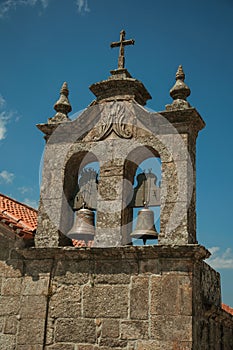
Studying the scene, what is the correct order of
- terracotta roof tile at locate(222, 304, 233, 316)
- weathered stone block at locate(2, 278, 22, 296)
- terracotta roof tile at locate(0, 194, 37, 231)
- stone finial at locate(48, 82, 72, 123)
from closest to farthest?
weathered stone block at locate(2, 278, 22, 296)
terracotta roof tile at locate(0, 194, 37, 231)
stone finial at locate(48, 82, 72, 123)
terracotta roof tile at locate(222, 304, 233, 316)

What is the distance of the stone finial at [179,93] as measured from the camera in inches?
220

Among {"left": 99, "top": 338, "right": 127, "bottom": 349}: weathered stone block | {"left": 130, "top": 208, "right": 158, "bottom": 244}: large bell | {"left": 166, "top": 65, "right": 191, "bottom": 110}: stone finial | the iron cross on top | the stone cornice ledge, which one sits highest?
the iron cross on top

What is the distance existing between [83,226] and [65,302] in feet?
3.05

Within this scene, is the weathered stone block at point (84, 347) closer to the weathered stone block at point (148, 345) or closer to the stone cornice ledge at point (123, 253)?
the weathered stone block at point (148, 345)

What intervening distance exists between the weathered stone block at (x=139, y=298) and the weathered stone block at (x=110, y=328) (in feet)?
0.68

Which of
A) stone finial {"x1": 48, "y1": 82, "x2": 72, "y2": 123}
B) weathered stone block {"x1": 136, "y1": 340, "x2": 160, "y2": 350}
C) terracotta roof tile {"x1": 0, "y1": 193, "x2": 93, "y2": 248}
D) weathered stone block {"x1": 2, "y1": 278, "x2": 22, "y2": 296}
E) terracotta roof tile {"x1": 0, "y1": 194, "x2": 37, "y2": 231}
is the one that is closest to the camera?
weathered stone block {"x1": 136, "y1": 340, "x2": 160, "y2": 350}

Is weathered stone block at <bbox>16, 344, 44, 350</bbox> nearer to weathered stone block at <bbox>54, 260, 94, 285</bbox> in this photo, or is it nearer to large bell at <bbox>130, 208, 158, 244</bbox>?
weathered stone block at <bbox>54, 260, 94, 285</bbox>

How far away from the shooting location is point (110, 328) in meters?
4.96

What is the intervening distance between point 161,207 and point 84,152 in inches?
50.7

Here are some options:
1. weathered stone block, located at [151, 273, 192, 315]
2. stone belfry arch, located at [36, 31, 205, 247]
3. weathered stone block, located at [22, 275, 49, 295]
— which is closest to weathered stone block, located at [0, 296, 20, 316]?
weathered stone block, located at [22, 275, 49, 295]

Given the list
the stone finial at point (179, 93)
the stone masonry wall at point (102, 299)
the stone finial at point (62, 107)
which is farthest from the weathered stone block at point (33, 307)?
the stone finial at point (179, 93)

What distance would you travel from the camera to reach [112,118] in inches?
233

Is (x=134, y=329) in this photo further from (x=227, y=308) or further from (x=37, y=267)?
(x=227, y=308)

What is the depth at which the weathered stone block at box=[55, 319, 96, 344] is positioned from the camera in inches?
198
